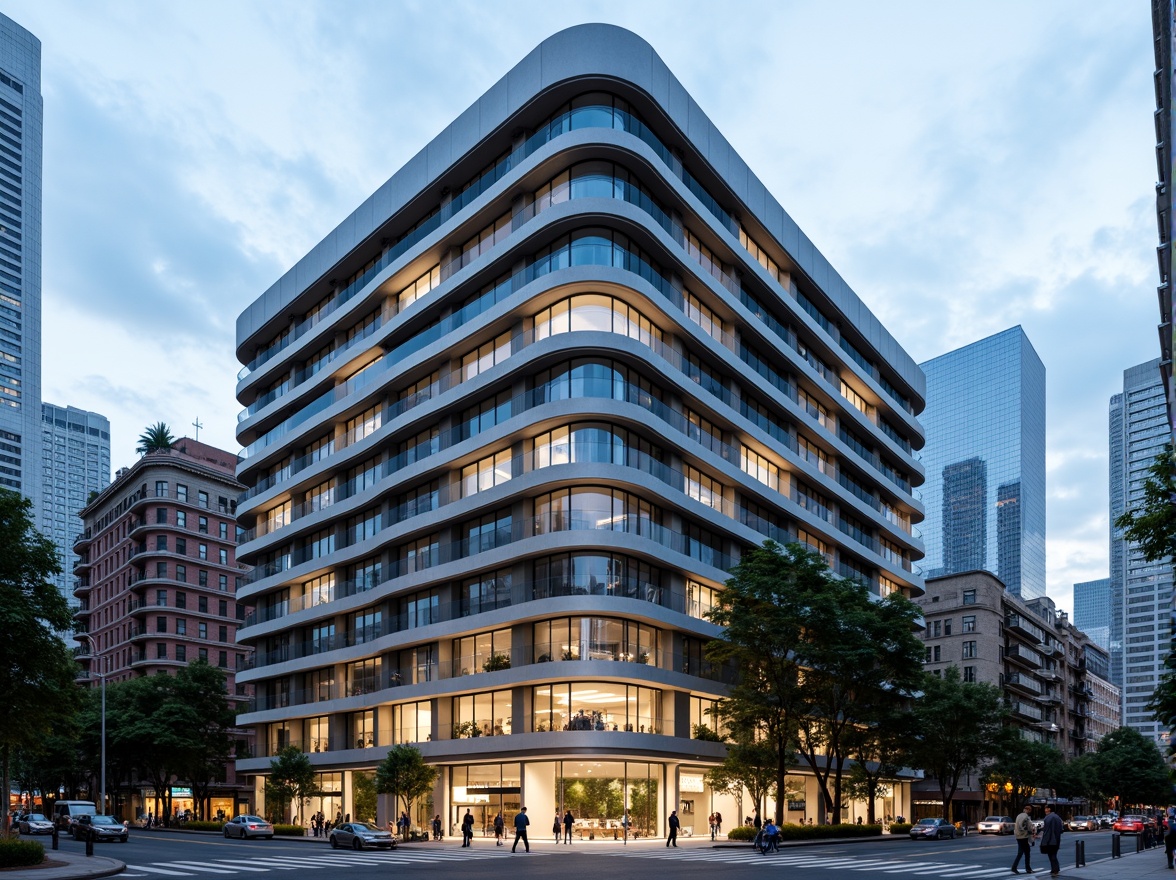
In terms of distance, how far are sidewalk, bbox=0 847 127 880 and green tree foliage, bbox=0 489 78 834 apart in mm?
4411

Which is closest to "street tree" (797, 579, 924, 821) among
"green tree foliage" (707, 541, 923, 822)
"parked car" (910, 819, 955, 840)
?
"green tree foliage" (707, 541, 923, 822)

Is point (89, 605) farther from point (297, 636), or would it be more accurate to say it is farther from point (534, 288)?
point (534, 288)

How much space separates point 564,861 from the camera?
36250 millimetres

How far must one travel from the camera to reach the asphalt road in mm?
30750

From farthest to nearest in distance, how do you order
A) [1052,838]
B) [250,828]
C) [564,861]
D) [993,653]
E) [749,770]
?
[993,653] → [250,828] → [749,770] → [564,861] → [1052,838]

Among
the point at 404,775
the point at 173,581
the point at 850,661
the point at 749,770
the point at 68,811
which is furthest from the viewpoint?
the point at 173,581

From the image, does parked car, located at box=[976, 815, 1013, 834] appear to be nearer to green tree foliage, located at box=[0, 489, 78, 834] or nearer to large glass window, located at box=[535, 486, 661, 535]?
large glass window, located at box=[535, 486, 661, 535]

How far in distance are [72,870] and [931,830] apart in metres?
49.4

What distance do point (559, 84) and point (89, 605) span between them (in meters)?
100.0

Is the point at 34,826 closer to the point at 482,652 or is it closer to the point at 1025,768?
the point at 482,652

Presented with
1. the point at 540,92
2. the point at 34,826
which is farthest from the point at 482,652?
the point at 34,826

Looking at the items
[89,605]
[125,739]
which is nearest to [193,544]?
[89,605]

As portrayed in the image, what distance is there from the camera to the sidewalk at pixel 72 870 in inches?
1155

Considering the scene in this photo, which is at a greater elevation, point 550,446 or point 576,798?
point 550,446
